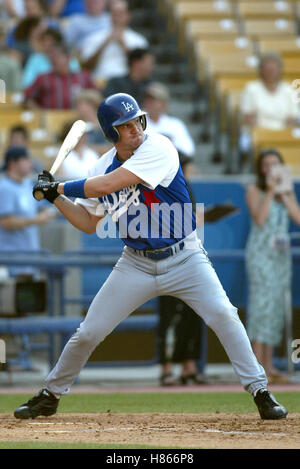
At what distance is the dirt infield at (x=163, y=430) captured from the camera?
5555 mm

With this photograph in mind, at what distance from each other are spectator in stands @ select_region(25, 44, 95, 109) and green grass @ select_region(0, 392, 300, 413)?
5121 mm

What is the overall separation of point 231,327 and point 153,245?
0.68 metres

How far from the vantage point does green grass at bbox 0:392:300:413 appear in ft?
23.8

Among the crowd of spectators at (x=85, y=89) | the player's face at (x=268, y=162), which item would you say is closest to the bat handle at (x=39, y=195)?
the crowd of spectators at (x=85, y=89)

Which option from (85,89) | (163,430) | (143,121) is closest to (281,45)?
(85,89)

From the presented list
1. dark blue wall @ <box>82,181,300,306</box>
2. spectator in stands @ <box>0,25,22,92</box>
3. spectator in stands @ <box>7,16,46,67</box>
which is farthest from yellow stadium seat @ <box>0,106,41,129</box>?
dark blue wall @ <box>82,181,300,306</box>

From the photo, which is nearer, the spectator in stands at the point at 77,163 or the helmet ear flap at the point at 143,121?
the helmet ear flap at the point at 143,121

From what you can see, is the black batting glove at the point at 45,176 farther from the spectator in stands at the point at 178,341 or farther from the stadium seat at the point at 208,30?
the stadium seat at the point at 208,30

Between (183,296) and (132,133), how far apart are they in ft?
3.42

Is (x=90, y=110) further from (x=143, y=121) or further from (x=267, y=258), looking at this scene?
(x=143, y=121)

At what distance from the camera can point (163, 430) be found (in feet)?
19.9

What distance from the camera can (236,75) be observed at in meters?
13.2

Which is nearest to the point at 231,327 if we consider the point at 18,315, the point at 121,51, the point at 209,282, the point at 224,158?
the point at 209,282

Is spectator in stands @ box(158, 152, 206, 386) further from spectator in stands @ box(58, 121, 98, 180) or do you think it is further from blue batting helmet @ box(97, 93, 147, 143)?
blue batting helmet @ box(97, 93, 147, 143)
